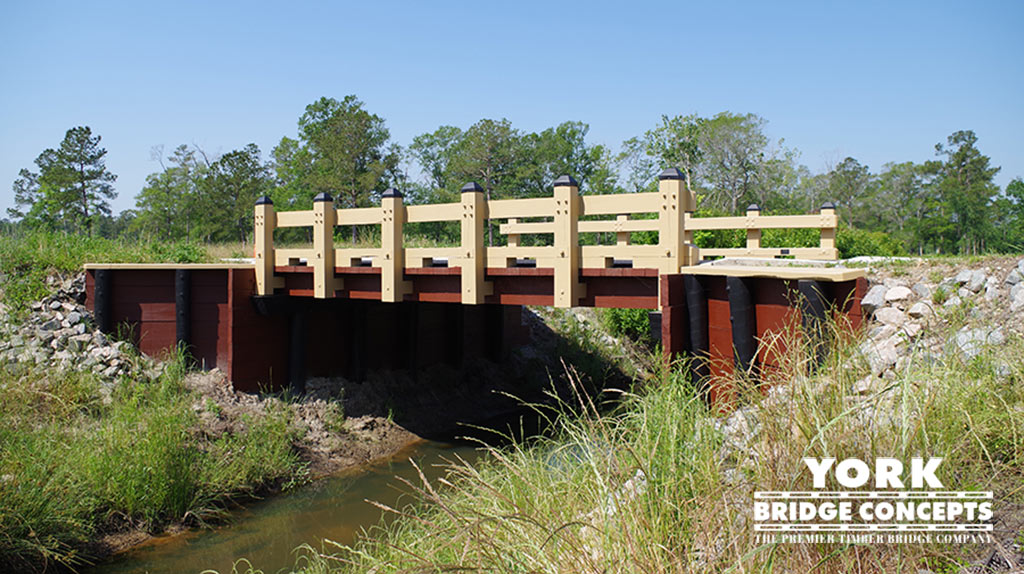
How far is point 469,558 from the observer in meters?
3.72

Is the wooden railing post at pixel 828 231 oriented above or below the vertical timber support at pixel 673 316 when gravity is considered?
above

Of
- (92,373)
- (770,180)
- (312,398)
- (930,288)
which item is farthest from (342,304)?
(770,180)

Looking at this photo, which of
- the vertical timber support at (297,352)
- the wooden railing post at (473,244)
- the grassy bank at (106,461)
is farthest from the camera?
the vertical timber support at (297,352)

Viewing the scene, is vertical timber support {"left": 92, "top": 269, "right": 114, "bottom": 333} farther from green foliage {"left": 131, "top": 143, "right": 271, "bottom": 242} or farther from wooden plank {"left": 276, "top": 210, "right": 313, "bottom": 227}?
green foliage {"left": 131, "top": 143, "right": 271, "bottom": 242}

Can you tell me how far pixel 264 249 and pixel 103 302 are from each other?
2.73 m

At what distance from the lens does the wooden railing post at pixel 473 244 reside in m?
9.16

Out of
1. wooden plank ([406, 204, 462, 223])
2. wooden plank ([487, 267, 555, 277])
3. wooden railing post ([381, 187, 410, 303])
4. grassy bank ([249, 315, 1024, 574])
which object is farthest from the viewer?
wooden railing post ([381, 187, 410, 303])

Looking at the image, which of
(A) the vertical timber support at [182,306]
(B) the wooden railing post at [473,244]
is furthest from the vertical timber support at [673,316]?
(A) the vertical timber support at [182,306]

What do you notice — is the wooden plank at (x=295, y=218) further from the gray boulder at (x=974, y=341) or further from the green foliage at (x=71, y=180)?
the green foliage at (x=71, y=180)

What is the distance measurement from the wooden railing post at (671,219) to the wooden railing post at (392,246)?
395 cm

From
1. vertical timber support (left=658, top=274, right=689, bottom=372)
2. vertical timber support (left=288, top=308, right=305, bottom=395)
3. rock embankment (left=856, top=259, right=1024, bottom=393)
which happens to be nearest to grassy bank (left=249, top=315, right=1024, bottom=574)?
rock embankment (left=856, top=259, right=1024, bottom=393)

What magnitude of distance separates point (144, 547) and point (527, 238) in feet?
105

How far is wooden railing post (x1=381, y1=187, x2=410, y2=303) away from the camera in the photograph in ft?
32.7

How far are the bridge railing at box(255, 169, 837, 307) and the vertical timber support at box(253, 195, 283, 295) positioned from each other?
0.7 inches
